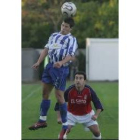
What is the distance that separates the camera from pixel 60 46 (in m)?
8.02

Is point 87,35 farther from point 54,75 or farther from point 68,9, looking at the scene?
point 68,9

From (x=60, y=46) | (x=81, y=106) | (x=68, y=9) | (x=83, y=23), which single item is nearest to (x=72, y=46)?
(x=60, y=46)

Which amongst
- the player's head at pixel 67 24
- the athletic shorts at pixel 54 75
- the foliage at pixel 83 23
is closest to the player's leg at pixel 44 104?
the athletic shorts at pixel 54 75

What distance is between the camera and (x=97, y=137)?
32.6 feet

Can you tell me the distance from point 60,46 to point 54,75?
0.42 m

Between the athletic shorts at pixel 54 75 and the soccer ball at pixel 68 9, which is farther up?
the soccer ball at pixel 68 9

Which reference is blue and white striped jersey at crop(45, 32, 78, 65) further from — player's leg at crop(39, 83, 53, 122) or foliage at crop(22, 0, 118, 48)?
foliage at crop(22, 0, 118, 48)

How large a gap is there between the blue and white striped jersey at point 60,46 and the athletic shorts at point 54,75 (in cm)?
14

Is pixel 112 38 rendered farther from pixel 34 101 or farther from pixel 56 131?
pixel 56 131

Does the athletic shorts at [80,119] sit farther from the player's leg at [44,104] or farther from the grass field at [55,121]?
the grass field at [55,121]

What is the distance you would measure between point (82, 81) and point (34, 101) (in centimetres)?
1303

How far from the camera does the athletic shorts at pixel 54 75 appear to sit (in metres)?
8.11
